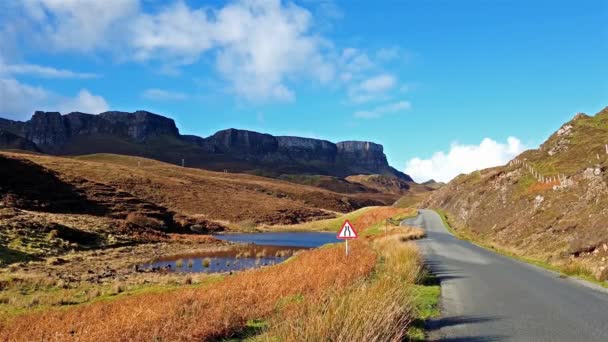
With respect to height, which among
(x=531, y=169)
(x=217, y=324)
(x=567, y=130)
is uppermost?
(x=567, y=130)

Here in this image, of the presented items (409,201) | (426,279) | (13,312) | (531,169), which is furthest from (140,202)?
(409,201)

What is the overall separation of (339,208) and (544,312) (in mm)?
167460

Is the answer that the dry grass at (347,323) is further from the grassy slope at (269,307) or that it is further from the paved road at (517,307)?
the paved road at (517,307)

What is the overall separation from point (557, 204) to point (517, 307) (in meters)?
24.6

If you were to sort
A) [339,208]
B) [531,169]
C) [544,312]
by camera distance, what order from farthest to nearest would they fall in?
[339,208] < [531,169] < [544,312]

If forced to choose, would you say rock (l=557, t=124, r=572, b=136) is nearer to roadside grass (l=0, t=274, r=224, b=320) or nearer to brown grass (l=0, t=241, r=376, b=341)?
roadside grass (l=0, t=274, r=224, b=320)

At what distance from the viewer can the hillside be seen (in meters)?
23.9

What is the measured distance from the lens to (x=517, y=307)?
1259 cm

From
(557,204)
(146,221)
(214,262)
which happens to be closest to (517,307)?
(557,204)

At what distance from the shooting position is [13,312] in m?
18.8

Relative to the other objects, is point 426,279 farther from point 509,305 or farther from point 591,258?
point 591,258

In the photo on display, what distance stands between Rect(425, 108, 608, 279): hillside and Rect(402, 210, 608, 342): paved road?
120 inches

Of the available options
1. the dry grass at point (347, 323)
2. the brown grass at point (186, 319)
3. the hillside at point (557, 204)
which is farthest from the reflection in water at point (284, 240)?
the dry grass at point (347, 323)

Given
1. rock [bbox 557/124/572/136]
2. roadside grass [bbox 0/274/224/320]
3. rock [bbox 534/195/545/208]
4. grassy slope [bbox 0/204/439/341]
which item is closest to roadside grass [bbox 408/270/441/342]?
grassy slope [bbox 0/204/439/341]
